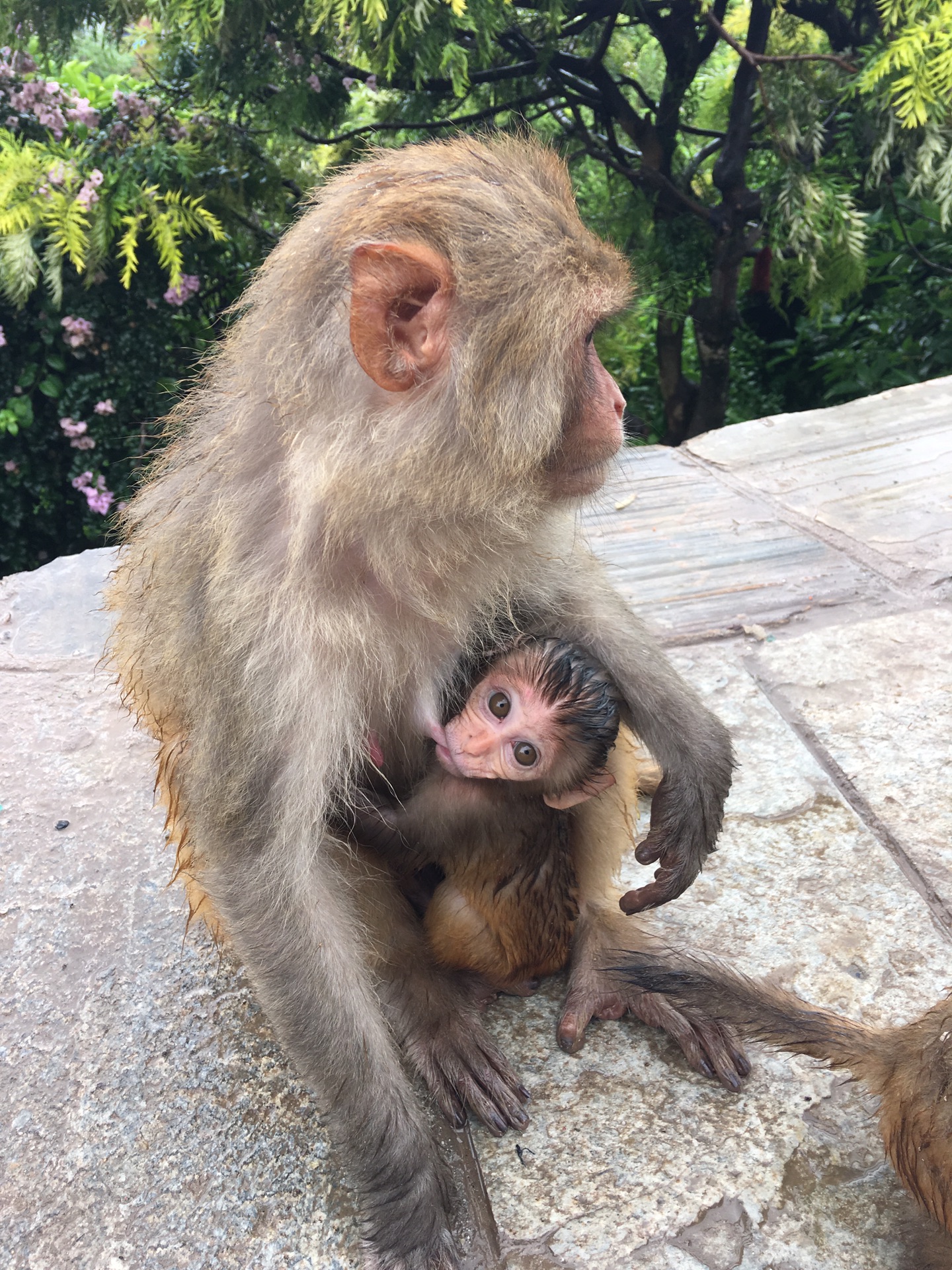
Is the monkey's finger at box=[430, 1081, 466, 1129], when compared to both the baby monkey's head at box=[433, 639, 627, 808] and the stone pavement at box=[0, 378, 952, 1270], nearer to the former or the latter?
the stone pavement at box=[0, 378, 952, 1270]

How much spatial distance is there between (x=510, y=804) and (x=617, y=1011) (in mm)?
492

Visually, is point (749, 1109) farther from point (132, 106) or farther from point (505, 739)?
point (132, 106)

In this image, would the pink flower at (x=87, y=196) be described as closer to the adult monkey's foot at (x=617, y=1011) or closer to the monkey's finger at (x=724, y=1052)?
the adult monkey's foot at (x=617, y=1011)

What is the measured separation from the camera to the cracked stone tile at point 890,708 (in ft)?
8.55

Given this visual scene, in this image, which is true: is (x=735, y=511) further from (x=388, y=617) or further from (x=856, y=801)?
(x=388, y=617)

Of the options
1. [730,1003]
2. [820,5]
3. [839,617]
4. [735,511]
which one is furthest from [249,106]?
[730,1003]

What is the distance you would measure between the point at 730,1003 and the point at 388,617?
0.90m

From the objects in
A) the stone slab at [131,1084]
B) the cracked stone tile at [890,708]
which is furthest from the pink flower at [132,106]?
the cracked stone tile at [890,708]

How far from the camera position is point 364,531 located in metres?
1.77

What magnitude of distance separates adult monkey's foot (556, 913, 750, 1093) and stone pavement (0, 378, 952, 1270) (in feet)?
0.13

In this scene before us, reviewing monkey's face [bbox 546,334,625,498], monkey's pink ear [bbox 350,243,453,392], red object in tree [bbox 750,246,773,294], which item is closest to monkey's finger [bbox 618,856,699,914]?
monkey's face [bbox 546,334,625,498]

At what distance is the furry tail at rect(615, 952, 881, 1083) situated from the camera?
1722mm

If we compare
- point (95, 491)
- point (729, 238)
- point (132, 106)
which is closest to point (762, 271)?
point (729, 238)

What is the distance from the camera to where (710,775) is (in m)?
2.26
